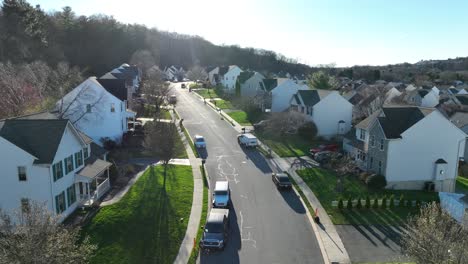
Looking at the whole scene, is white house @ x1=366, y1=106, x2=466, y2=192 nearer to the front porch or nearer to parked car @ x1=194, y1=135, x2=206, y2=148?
parked car @ x1=194, y1=135, x2=206, y2=148

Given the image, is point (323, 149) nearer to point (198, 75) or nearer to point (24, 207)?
point (24, 207)

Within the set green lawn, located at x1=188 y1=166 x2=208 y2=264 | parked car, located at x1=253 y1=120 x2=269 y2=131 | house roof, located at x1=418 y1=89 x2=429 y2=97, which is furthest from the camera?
house roof, located at x1=418 y1=89 x2=429 y2=97

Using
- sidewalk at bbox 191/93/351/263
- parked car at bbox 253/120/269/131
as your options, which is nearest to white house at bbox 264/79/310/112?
parked car at bbox 253/120/269/131

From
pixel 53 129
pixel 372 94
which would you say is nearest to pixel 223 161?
pixel 53 129

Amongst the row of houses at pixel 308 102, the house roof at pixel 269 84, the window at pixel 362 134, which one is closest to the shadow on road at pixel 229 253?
the window at pixel 362 134

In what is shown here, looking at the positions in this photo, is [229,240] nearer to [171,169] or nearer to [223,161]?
[171,169]

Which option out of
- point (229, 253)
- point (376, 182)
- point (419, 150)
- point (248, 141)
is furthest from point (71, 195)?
point (419, 150)

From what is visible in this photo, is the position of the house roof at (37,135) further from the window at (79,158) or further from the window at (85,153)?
the window at (85,153)
